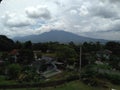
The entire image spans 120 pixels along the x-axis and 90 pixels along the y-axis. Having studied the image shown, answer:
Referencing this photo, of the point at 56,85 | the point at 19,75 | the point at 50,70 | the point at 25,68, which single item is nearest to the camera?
the point at 56,85

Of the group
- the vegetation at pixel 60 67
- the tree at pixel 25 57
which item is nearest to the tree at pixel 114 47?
the vegetation at pixel 60 67

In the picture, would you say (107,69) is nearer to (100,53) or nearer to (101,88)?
(101,88)

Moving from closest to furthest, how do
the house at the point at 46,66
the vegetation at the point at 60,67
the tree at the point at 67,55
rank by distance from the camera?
the vegetation at the point at 60,67 < the house at the point at 46,66 < the tree at the point at 67,55

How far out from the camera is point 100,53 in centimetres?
5984

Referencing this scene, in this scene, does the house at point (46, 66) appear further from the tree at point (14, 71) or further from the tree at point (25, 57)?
the tree at point (14, 71)

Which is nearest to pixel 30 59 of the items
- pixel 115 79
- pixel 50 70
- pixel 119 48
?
pixel 50 70

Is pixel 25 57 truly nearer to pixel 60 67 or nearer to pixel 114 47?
pixel 60 67

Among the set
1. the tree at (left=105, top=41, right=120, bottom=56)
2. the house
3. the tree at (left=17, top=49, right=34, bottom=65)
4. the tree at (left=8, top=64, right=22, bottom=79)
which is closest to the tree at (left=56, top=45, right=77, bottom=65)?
the house

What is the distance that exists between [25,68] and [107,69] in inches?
467

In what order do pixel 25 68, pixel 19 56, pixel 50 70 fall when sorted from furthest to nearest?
pixel 19 56 → pixel 50 70 → pixel 25 68

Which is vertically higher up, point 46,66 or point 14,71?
point 14,71

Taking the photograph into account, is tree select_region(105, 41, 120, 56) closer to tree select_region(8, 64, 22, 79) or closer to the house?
the house

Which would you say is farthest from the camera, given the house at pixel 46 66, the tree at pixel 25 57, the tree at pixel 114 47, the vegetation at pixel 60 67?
the tree at pixel 114 47

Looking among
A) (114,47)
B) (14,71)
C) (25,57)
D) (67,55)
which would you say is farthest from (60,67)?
(114,47)
